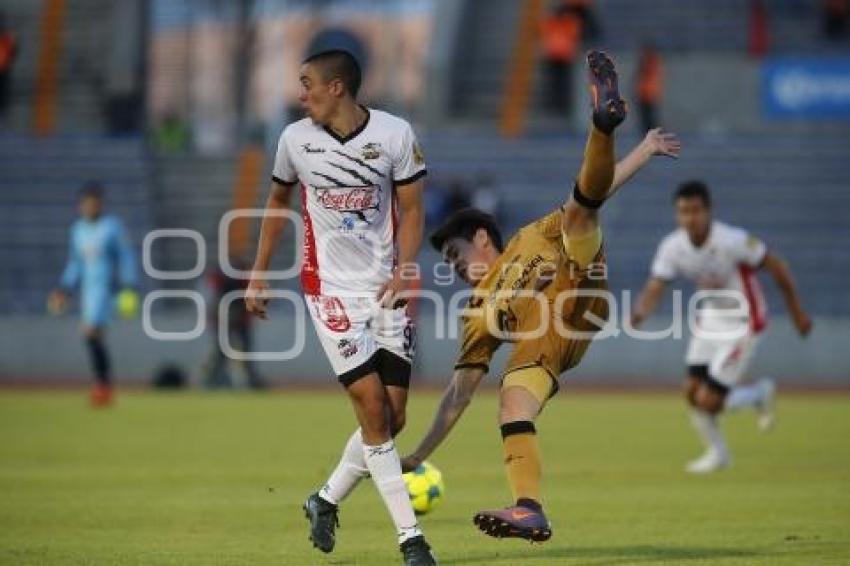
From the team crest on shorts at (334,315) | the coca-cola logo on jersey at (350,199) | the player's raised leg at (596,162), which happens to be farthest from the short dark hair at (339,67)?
the player's raised leg at (596,162)

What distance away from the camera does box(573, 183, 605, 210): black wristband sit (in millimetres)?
10656

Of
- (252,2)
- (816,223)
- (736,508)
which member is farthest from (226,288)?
(252,2)

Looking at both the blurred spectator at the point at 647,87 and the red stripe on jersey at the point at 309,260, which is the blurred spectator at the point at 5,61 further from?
the red stripe on jersey at the point at 309,260

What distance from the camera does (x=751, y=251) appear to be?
1792 centimetres

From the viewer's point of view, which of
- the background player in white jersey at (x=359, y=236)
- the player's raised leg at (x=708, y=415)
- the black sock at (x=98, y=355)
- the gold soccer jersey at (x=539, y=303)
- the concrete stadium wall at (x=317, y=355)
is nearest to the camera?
the background player in white jersey at (x=359, y=236)

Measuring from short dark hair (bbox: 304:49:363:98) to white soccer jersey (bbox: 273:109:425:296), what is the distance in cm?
20

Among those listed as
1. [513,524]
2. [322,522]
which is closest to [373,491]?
[322,522]

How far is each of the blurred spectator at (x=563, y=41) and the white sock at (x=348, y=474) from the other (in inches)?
1123

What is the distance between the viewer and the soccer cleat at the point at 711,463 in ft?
57.8

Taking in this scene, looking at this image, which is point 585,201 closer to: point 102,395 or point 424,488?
point 424,488

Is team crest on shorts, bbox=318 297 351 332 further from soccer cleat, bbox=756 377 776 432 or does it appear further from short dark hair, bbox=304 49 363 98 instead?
soccer cleat, bbox=756 377 776 432

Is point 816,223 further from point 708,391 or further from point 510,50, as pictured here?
point 708,391

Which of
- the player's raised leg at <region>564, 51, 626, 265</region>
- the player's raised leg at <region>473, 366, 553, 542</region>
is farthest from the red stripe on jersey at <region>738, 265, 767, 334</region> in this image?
the player's raised leg at <region>564, 51, 626, 265</region>

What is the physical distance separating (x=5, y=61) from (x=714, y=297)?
80.4ft
